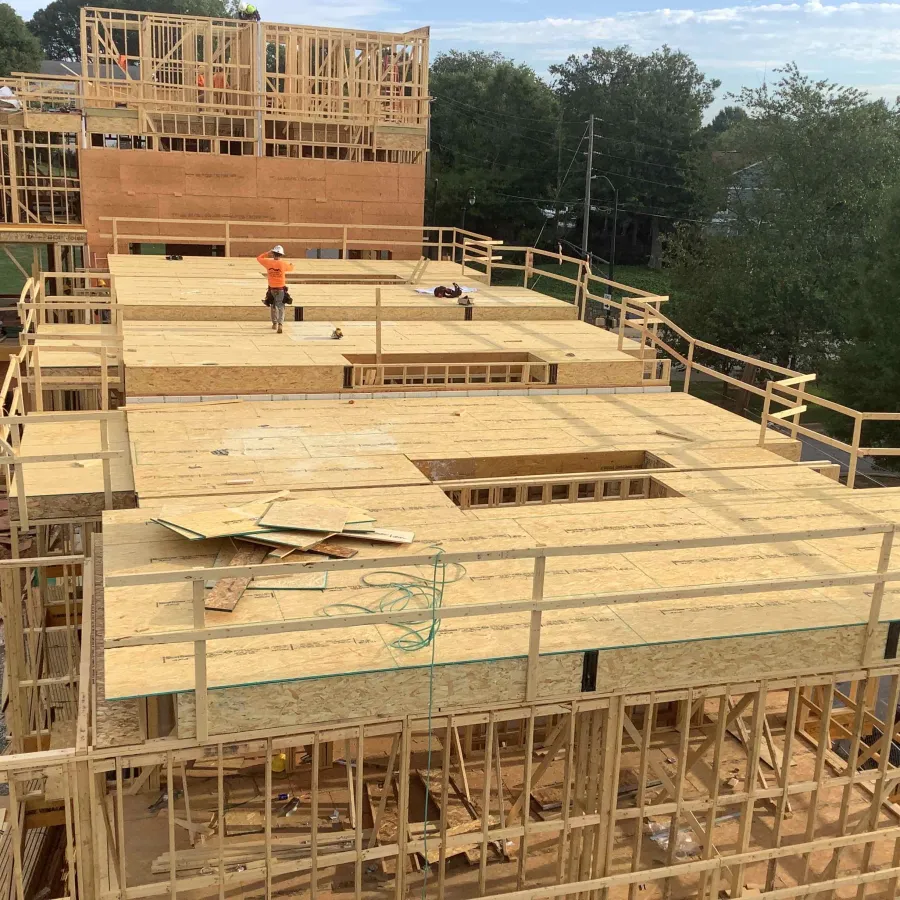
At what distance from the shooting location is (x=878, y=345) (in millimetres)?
34219

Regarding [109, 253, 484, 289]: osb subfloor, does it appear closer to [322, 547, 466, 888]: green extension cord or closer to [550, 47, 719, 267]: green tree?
[322, 547, 466, 888]: green extension cord

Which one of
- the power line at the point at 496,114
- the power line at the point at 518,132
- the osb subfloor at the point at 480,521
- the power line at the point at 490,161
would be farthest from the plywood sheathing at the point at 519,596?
the power line at the point at 496,114

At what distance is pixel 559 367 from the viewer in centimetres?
1841

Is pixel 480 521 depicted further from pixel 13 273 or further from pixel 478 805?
pixel 13 273

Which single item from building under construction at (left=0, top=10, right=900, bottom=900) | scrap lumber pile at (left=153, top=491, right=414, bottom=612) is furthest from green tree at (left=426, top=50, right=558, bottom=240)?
scrap lumber pile at (left=153, top=491, right=414, bottom=612)

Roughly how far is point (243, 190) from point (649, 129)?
5218 cm

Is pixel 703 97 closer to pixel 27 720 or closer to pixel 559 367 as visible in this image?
pixel 559 367

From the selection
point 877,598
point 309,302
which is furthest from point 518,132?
point 877,598

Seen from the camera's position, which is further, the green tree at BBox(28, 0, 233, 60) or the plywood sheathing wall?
the green tree at BBox(28, 0, 233, 60)

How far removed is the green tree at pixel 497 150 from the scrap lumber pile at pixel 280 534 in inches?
2577

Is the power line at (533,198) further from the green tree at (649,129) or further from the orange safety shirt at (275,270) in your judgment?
the orange safety shirt at (275,270)

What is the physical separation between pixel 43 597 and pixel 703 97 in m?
74.1

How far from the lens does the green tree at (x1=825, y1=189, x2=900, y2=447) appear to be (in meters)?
34.0

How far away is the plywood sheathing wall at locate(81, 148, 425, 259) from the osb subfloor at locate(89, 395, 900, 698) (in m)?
16.7
